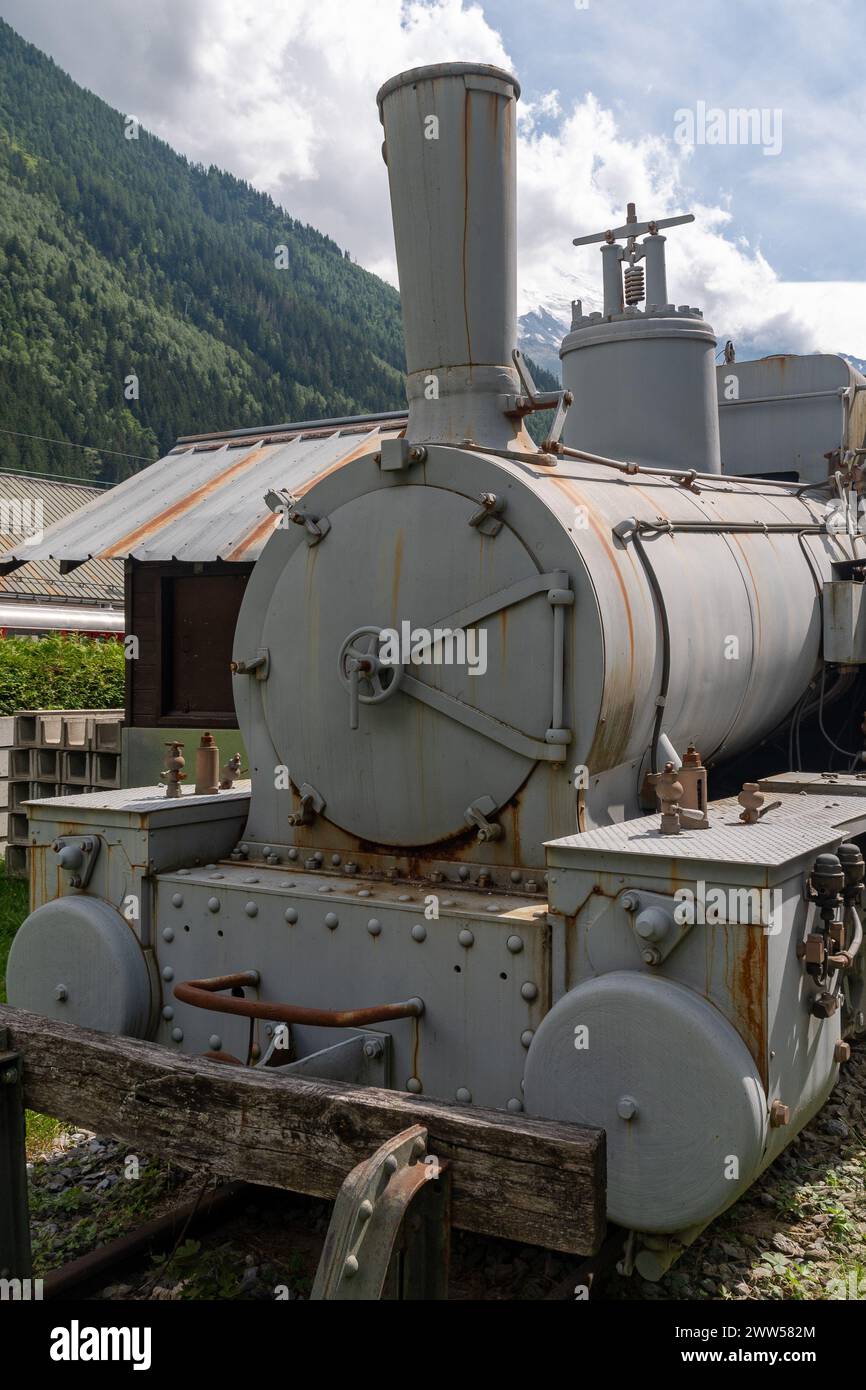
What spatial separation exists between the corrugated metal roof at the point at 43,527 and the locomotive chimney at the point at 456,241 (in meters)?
21.7

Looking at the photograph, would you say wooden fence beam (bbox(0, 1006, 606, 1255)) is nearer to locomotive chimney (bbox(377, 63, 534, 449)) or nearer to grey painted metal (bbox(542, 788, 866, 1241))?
grey painted metal (bbox(542, 788, 866, 1241))

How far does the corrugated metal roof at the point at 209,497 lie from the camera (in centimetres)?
921

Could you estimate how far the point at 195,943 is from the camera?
173 inches

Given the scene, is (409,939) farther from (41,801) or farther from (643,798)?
(41,801)

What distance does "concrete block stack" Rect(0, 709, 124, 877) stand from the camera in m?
10.0

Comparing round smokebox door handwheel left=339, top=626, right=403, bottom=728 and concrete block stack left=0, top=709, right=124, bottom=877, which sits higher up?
round smokebox door handwheel left=339, top=626, right=403, bottom=728

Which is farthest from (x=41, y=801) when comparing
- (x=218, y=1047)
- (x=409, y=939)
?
(x=409, y=939)

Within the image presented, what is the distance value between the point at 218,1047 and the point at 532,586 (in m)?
2.02

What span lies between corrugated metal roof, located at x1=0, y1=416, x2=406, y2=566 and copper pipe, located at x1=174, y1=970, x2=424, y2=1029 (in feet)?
17.0

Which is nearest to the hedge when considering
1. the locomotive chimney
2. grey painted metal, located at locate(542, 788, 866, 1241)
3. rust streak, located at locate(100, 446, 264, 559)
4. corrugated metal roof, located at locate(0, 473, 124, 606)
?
rust streak, located at locate(100, 446, 264, 559)

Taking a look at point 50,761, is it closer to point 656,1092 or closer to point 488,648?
point 488,648

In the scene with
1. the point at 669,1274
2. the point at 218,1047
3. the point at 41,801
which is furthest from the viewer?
the point at 41,801

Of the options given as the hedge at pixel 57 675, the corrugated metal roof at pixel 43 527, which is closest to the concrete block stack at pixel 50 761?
the hedge at pixel 57 675

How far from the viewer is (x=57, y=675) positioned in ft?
44.2
